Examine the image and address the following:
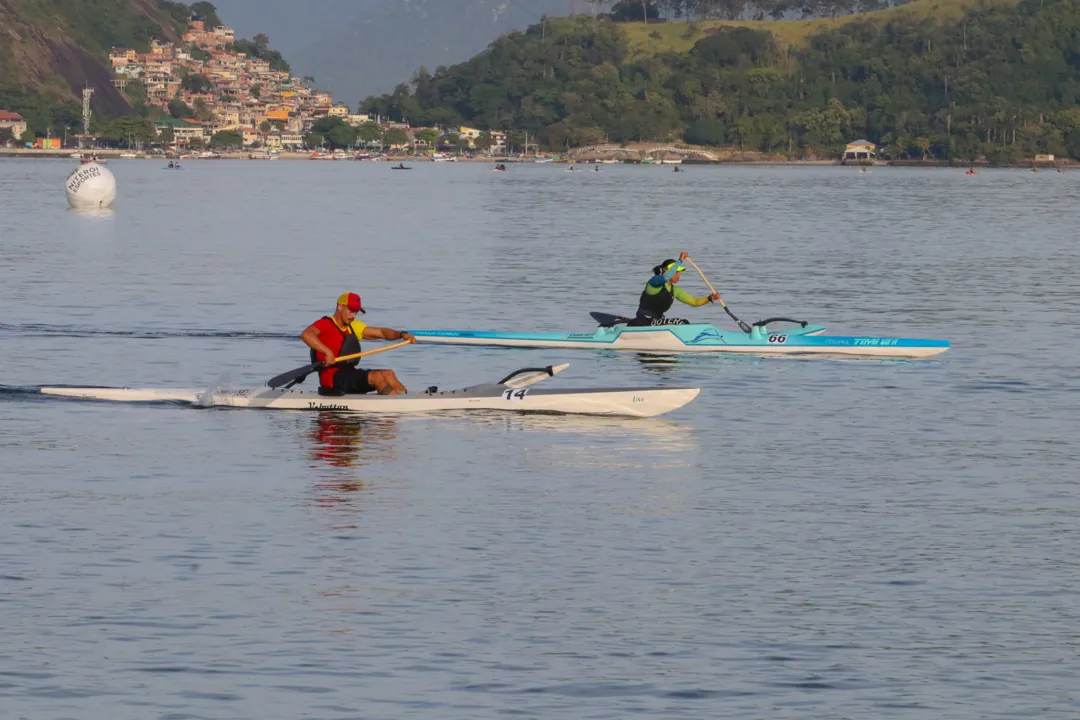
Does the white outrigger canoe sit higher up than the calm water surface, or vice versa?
the white outrigger canoe

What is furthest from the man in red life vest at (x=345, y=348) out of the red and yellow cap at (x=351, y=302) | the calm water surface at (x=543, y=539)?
the calm water surface at (x=543, y=539)

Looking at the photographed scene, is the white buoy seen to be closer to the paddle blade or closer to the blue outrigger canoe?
the blue outrigger canoe

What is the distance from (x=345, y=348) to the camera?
27.5 meters

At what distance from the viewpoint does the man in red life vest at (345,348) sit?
27.2 metres

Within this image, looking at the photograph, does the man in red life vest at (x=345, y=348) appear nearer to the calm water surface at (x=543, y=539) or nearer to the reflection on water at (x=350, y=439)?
the reflection on water at (x=350, y=439)

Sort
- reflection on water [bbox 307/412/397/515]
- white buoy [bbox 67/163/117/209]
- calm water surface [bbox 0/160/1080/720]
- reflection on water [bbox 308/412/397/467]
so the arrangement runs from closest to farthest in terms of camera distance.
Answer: calm water surface [bbox 0/160/1080/720] → reflection on water [bbox 307/412/397/515] → reflection on water [bbox 308/412/397/467] → white buoy [bbox 67/163/117/209]

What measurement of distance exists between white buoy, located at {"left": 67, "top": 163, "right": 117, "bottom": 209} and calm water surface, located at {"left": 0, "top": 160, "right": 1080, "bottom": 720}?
6560 centimetres

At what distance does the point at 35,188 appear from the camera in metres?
172

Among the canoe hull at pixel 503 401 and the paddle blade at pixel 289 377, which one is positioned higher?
the paddle blade at pixel 289 377

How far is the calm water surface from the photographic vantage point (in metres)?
15.4

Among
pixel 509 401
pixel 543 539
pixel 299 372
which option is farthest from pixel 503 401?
pixel 543 539

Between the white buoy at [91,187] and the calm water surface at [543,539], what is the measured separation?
6560 centimetres

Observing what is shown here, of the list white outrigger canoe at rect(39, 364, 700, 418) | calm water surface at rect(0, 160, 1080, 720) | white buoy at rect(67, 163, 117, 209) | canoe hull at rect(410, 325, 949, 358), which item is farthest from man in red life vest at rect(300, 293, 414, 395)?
white buoy at rect(67, 163, 117, 209)

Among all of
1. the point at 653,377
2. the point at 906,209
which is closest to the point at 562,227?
the point at 906,209
